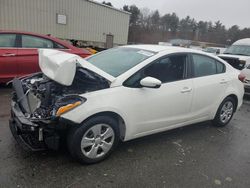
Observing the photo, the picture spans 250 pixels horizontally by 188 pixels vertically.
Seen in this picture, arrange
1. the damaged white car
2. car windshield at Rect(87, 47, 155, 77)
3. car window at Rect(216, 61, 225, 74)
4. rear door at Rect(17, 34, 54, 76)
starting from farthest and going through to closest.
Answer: rear door at Rect(17, 34, 54, 76) → car window at Rect(216, 61, 225, 74) → car windshield at Rect(87, 47, 155, 77) → the damaged white car

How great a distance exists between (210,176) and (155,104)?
118 centimetres

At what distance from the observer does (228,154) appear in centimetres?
359

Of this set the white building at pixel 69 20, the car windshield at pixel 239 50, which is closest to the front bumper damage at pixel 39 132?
the car windshield at pixel 239 50

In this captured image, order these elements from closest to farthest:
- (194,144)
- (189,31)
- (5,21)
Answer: (194,144)
(5,21)
(189,31)

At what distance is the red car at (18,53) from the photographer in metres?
5.50

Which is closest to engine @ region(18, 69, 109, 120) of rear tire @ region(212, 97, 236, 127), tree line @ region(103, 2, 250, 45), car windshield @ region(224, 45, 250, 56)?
Result: rear tire @ region(212, 97, 236, 127)

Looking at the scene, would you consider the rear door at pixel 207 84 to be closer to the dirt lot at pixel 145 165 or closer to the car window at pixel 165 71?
the car window at pixel 165 71

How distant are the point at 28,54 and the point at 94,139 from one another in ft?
12.5

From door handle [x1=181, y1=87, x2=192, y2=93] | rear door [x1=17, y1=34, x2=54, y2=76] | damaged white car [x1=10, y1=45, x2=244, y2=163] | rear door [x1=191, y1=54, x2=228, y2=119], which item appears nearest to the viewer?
damaged white car [x1=10, y1=45, x2=244, y2=163]

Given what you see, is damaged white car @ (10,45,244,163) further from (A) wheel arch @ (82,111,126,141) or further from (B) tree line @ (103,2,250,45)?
(B) tree line @ (103,2,250,45)

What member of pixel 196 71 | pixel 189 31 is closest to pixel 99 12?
pixel 196 71

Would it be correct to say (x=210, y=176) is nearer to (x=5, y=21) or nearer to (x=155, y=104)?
(x=155, y=104)

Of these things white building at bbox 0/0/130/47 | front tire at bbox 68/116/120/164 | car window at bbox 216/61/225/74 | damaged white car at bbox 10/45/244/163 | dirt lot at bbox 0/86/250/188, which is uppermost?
white building at bbox 0/0/130/47

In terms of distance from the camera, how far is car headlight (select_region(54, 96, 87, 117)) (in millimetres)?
2584
